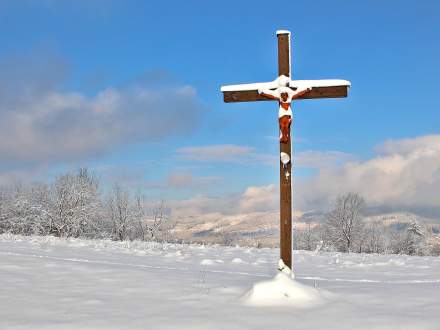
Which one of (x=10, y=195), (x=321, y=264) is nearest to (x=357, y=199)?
(x=321, y=264)

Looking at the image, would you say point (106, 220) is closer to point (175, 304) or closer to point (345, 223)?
point (345, 223)

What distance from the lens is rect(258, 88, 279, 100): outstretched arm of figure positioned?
7.95 meters

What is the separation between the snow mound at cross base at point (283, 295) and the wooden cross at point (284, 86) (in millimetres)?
1032

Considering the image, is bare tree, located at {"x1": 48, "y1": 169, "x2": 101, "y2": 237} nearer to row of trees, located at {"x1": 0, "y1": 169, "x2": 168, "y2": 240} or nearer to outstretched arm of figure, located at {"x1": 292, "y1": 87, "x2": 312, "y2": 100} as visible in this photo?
row of trees, located at {"x1": 0, "y1": 169, "x2": 168, "y2": 240}

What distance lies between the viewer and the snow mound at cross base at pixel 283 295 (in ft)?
20.0

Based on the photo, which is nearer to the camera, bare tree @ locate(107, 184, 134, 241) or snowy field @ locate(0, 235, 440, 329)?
snowy field @ locate(0, 235, 440, 329)

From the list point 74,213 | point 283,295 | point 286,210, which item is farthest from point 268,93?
point 74,213

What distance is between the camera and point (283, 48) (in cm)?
818

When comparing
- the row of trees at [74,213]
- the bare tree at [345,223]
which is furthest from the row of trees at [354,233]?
the row of trees at [74,213]

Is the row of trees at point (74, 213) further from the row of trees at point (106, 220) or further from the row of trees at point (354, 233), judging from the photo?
the row of trees at point (354, 233)

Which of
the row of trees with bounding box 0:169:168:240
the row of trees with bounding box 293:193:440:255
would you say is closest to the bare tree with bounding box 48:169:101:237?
the row of trees with bounding box 0:169:168:240

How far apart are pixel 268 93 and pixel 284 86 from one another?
1.07 feet

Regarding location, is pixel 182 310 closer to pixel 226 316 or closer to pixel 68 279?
pixel 226 316

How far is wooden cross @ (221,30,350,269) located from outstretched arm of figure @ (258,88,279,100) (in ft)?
0.17
